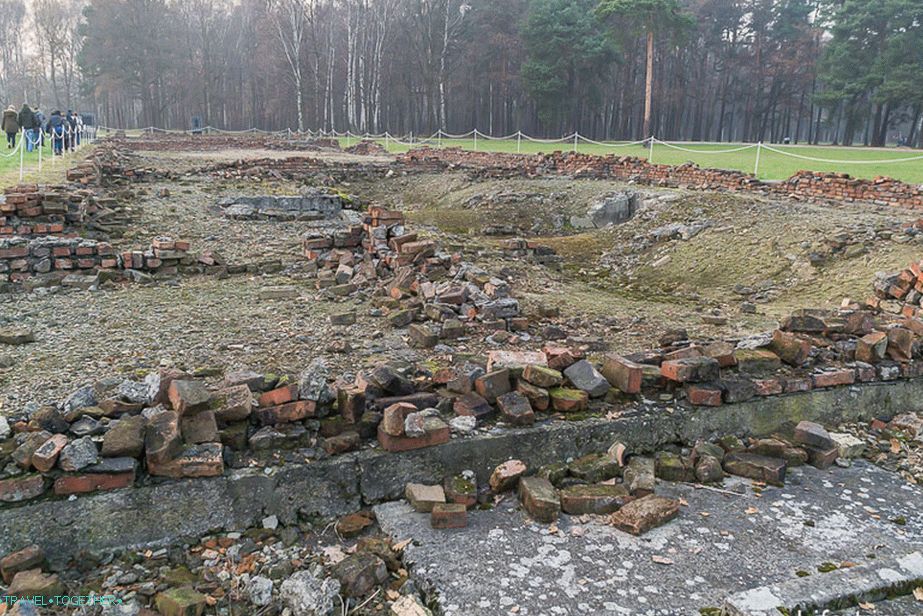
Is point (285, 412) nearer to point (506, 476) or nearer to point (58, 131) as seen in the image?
point (506, 476)

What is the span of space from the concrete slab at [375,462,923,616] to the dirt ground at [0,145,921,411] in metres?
1.82

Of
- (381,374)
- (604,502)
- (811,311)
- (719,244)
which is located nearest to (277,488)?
(381,374)

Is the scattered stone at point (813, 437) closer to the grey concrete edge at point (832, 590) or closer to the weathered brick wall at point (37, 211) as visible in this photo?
the grey concrete edge at point (832, 590)

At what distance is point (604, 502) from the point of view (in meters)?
3.10

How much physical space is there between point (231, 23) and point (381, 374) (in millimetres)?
67834

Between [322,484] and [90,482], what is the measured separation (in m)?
0.98

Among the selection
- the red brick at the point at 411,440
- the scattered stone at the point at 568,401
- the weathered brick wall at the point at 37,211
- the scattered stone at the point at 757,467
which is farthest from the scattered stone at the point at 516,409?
the weathered brick wall at the point at 37,211

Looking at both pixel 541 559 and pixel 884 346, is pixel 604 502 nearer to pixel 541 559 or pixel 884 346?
pixel 541 559

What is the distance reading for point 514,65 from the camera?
47.1 m

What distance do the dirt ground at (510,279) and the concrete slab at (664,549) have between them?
1819 millimetres

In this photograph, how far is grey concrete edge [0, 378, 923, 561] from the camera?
9.34ft

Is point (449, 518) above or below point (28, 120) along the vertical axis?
below

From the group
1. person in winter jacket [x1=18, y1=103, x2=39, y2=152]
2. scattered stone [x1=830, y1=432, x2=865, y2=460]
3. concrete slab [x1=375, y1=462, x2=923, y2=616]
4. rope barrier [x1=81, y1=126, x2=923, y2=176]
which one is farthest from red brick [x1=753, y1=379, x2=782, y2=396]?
person in winter jacket [x1=18, y1=103, x2=39, y2=152]

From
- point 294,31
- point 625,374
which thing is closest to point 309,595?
point 625,374
